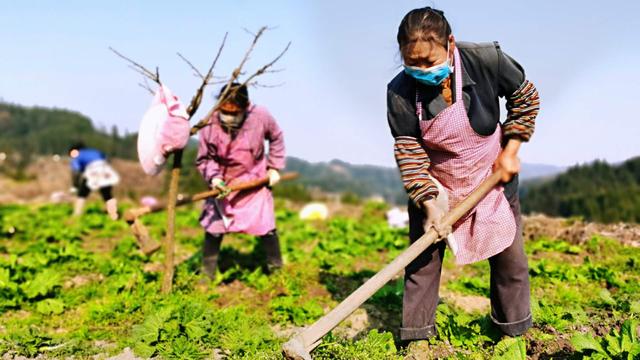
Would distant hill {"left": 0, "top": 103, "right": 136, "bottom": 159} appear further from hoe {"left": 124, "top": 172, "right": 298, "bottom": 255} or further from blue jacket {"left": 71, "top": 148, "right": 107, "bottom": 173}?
hoe {"left": 124, "top": 172, "right": 298, "bottom": 255}

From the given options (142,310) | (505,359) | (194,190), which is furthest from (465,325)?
(194,190)

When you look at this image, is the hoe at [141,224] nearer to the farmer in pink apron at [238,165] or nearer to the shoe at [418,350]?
the farmer in pink apron at [238,165]

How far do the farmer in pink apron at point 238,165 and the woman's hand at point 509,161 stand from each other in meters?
2.36

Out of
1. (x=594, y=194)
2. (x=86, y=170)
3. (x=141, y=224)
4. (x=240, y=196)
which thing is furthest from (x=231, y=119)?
(x=594, y=194)

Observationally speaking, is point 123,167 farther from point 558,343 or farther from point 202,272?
point 558,343

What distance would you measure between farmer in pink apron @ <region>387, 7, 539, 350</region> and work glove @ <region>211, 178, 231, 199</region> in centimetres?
185

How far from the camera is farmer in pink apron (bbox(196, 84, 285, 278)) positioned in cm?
481

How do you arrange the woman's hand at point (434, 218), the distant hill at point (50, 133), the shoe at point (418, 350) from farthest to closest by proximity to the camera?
1. the distant hill at point (50, 133)
2. the shoe at point (418, 350)
3. the woman's hand at point (434, 218)

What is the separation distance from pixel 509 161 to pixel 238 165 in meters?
2.61

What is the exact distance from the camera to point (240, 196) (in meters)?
4.99

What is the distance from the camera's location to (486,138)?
10.1 feet

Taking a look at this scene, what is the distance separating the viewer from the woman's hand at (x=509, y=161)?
2984 mm

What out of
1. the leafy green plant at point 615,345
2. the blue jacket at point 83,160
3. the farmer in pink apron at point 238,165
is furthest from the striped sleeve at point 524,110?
the blue jacket at point 83,160

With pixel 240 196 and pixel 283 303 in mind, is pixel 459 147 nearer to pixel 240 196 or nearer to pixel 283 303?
pixel 283 303
